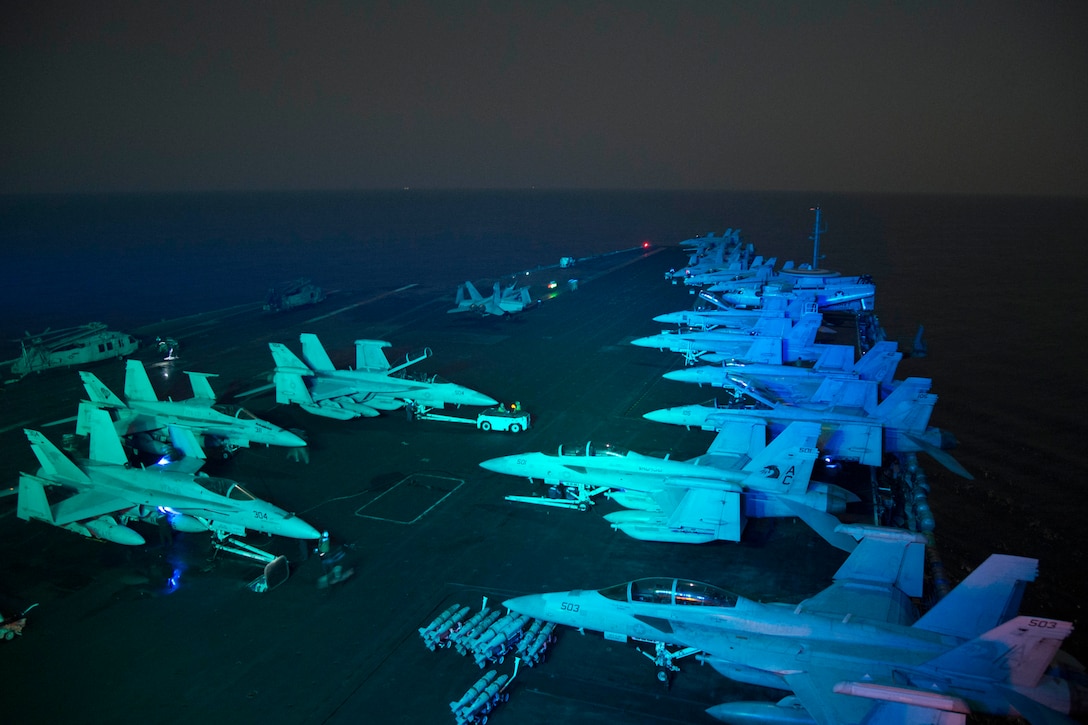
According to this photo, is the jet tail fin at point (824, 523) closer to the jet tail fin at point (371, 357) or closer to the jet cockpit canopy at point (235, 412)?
the jet tail fin at point (371, 357)

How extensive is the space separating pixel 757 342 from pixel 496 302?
30751mm

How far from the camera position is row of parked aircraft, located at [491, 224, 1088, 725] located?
583 inches

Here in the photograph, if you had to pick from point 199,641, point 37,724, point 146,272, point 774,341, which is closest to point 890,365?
point 774,341

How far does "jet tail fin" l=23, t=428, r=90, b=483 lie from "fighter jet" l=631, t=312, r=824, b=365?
123 feet

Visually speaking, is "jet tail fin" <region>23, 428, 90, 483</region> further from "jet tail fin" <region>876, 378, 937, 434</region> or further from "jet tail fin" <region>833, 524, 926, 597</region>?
"jet tail fin" <region>876, 378, 937, 434</region>

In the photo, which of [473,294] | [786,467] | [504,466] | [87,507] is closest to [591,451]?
[504,466]

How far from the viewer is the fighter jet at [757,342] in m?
44.3

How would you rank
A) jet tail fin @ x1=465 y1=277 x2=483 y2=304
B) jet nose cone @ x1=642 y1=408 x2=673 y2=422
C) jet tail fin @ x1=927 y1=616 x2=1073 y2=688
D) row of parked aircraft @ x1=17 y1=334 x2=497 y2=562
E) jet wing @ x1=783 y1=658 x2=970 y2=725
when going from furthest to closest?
jet tail fin @ x1=465 y1=277 x2=483 y2=304 < jet nose cone @ x1=642 y1=408 x2=673 y2=422 < row of parked aircraft @ x1=17 y1=334 x2=497 y2=562 < jet tail fin @ x1=927 y1=616 x2=1073 y2=688 < jet wing @ x1=783 y1=658 x2=970 y2=725

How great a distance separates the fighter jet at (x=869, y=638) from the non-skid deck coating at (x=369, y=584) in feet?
5.26

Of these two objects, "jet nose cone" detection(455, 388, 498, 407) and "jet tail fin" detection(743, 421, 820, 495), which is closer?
"jet tail fin" detection(743, 421, 820, 495)

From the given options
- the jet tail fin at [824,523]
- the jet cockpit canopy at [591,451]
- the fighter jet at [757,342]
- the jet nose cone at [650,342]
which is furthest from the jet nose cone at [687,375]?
the jet tail fin at [824,523]

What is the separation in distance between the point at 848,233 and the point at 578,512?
178m

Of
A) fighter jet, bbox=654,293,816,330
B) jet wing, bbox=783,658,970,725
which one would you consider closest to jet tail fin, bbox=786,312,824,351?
fighter jet, bbox=654,293,816,330

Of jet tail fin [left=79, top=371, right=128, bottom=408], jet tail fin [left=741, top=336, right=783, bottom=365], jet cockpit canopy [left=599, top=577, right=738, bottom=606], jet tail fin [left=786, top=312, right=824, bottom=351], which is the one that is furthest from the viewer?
jet tail fin [left=786, top=312, right=824, bottom=351]
